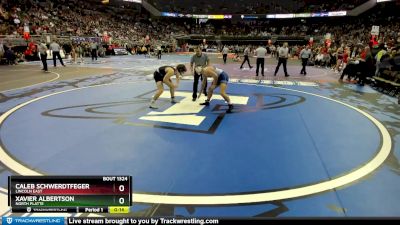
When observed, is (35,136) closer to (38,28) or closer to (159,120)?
(159,120)

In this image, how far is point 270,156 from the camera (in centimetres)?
489

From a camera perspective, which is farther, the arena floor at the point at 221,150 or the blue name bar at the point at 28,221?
the arena floor at the point at 221,150

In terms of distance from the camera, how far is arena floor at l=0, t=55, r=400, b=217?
350cm

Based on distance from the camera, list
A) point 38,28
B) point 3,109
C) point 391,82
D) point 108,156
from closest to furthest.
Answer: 1. point 108,156
2. point 3,109
3. point 391,82
4. point 38,28

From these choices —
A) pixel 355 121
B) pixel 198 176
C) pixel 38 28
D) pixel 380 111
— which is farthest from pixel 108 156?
pixel 38 28

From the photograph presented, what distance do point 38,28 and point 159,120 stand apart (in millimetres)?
30573

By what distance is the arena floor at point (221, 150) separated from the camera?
11.5 ft
